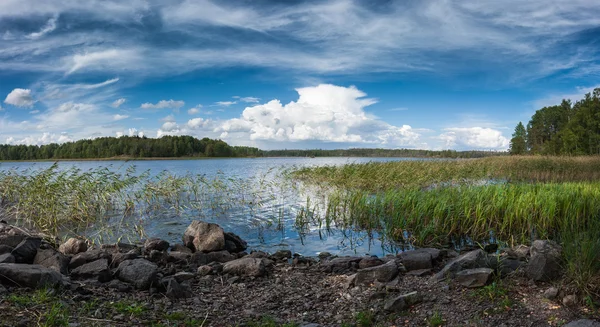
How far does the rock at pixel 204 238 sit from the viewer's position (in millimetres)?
11305

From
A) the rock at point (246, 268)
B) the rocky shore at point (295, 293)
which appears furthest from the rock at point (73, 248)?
the rock at point (246, 268)

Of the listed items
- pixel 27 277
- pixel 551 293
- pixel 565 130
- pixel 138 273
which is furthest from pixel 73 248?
pixel 565 130

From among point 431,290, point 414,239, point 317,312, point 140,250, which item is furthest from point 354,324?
point 140,250

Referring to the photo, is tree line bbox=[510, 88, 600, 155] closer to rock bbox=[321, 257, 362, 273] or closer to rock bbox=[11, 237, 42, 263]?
rock bbox=[321, 257, 362, 273]

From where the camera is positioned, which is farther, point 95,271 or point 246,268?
point 246,268

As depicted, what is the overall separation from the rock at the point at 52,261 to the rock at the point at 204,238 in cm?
350

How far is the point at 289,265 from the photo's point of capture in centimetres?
963

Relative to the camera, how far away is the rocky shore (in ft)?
17.7

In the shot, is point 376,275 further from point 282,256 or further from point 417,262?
point 282,256

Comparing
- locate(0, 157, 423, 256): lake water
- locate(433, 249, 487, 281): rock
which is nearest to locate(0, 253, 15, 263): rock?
locate(0, 157, 423, 256): lake water

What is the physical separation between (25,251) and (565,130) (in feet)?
252

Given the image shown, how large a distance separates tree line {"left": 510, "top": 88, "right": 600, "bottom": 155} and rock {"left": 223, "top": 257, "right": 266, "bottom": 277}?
164 feet

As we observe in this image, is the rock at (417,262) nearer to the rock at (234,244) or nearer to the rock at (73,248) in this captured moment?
the rock at (234,244)

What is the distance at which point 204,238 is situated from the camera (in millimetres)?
11539
